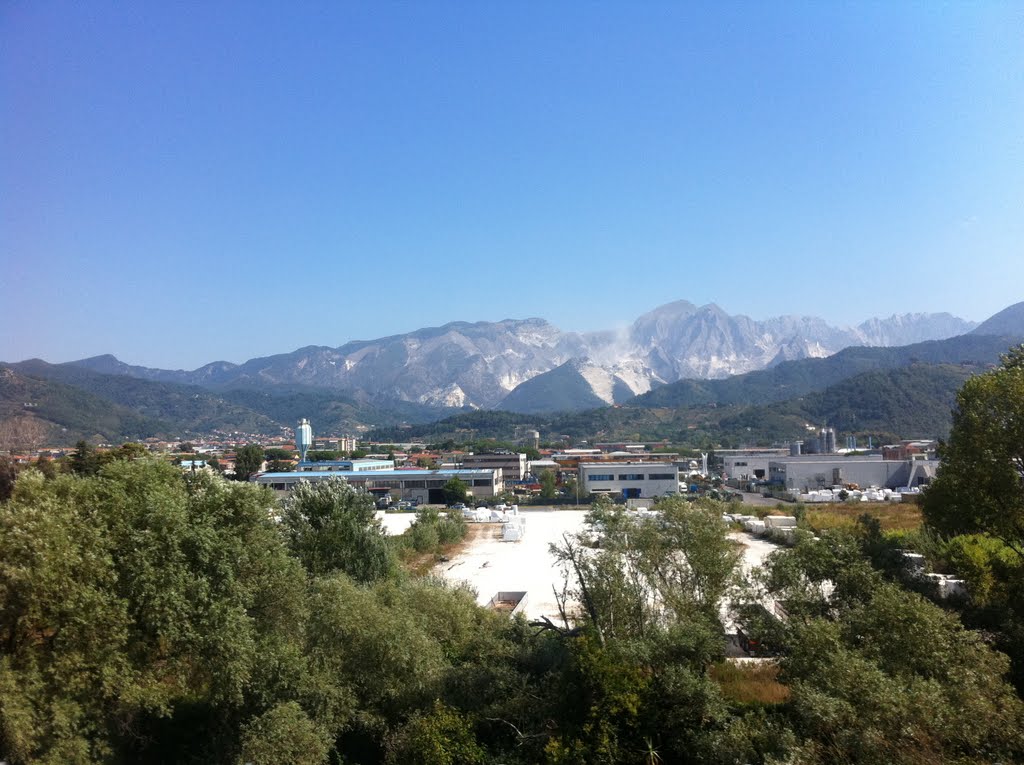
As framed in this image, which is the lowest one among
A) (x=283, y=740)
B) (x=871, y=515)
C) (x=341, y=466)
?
(x=871, y=515)

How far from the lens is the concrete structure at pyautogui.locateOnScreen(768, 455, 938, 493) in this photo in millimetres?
51188

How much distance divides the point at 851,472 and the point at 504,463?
32103 millimetres

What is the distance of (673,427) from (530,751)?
435 feet

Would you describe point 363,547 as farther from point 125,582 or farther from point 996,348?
point 996,348

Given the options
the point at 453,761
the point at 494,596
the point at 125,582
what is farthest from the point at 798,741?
the point at 494,596

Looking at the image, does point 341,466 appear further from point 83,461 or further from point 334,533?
point 334,533

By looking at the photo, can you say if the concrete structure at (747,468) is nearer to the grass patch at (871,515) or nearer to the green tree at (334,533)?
the grass patch at (871,515)

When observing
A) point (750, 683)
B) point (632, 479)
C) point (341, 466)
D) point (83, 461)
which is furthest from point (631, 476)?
point (750, 683)

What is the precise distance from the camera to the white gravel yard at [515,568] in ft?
57.5

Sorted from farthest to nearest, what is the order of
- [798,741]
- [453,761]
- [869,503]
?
[869,503] → [453,761] → [798,741]

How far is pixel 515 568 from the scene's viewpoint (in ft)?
74.3

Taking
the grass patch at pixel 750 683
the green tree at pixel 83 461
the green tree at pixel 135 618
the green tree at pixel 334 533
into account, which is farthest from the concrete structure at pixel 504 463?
the green tree at pixel 135 618

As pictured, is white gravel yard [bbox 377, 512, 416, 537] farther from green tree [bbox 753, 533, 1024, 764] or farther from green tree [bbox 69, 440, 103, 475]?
green tree [bbox 753, 533, 1024, 764]

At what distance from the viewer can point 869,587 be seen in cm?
942
